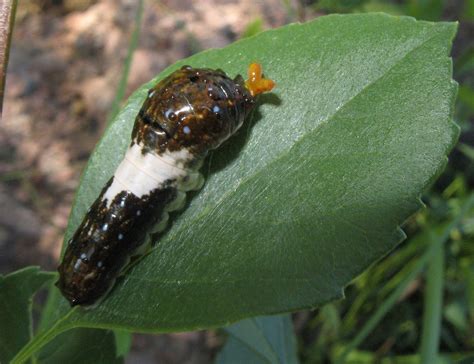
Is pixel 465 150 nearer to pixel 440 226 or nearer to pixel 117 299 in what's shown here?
pixel 440 226

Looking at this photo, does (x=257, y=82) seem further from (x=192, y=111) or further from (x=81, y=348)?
(x=81, y=348)

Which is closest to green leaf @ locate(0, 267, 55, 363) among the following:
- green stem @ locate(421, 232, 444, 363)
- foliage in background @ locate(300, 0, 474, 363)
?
green stem @ locate(421, 232, 444, 363)

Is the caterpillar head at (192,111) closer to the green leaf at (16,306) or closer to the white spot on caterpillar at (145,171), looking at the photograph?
the white spot on caterpillar at (145,171)

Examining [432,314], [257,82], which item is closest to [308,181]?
[257,82]

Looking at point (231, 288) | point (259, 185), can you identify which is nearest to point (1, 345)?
point (231, 288)

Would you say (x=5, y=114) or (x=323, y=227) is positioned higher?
(x=323, y=227)

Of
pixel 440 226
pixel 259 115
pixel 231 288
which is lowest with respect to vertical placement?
pixel 440 226

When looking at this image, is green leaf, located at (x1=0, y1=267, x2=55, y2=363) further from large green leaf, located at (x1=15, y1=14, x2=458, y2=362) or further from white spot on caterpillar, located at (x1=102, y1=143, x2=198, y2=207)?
white spot on caterpillar, located at (x1=102, y1=143, x2=198, y2=207)
